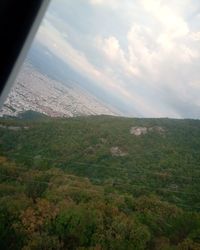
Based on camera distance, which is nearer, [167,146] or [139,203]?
[139,203]

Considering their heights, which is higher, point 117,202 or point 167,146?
point 167,146

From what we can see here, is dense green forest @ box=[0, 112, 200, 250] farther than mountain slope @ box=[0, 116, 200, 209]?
No

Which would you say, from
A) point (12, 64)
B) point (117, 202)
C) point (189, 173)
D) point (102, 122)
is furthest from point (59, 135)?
point (12, 64)

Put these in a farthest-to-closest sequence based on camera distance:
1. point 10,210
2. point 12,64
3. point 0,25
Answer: point 10,210, point 12,64, point 0,25

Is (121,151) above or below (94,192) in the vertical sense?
above

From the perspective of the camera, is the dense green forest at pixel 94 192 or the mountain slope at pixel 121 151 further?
the mountain slope at pixel 121 151

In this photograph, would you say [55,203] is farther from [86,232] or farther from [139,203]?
[139,203]

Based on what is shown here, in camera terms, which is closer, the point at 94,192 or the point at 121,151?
the point at 94,192

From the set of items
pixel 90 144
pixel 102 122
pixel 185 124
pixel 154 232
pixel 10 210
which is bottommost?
pixel 10 210
